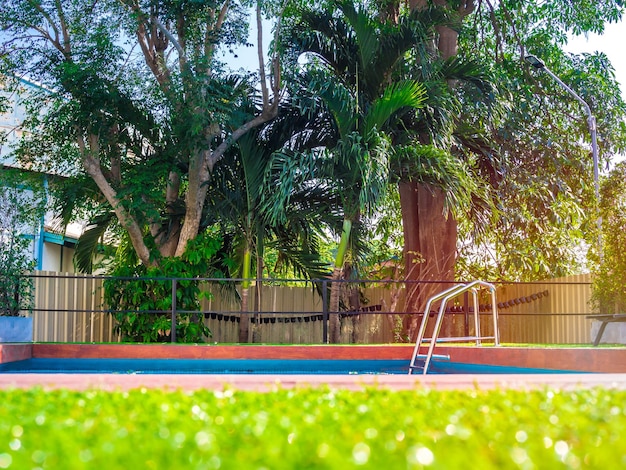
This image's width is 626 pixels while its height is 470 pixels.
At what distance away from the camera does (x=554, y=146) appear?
12.8 meters

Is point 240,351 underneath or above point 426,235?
underneath

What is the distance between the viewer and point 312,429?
1.95 metres

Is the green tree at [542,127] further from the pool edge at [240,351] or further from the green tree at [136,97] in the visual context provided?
the pool edge at [240,351]

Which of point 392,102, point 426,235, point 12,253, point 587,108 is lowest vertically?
point 12,253

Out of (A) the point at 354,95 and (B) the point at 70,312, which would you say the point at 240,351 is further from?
(B) the point at 70,312

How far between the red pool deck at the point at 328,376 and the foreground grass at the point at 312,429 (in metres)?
0.47

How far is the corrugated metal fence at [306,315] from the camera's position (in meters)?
11.8

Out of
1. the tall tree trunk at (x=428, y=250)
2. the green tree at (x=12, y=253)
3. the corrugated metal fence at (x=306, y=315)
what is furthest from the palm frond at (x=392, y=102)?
the green tree at (x=12, y=253)

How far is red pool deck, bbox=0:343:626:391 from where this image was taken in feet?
10.9

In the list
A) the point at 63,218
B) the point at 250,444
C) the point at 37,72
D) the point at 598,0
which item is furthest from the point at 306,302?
the point at 250,444

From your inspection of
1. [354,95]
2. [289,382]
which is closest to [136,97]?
[354,95]

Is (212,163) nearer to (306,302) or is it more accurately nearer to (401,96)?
(401,96)

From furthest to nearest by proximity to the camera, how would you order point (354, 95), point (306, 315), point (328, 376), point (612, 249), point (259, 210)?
point (306, 315) → point (259, 210) → point (354, 95) → point (612, 249) → point (328, 376)

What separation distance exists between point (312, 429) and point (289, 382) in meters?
1.62
